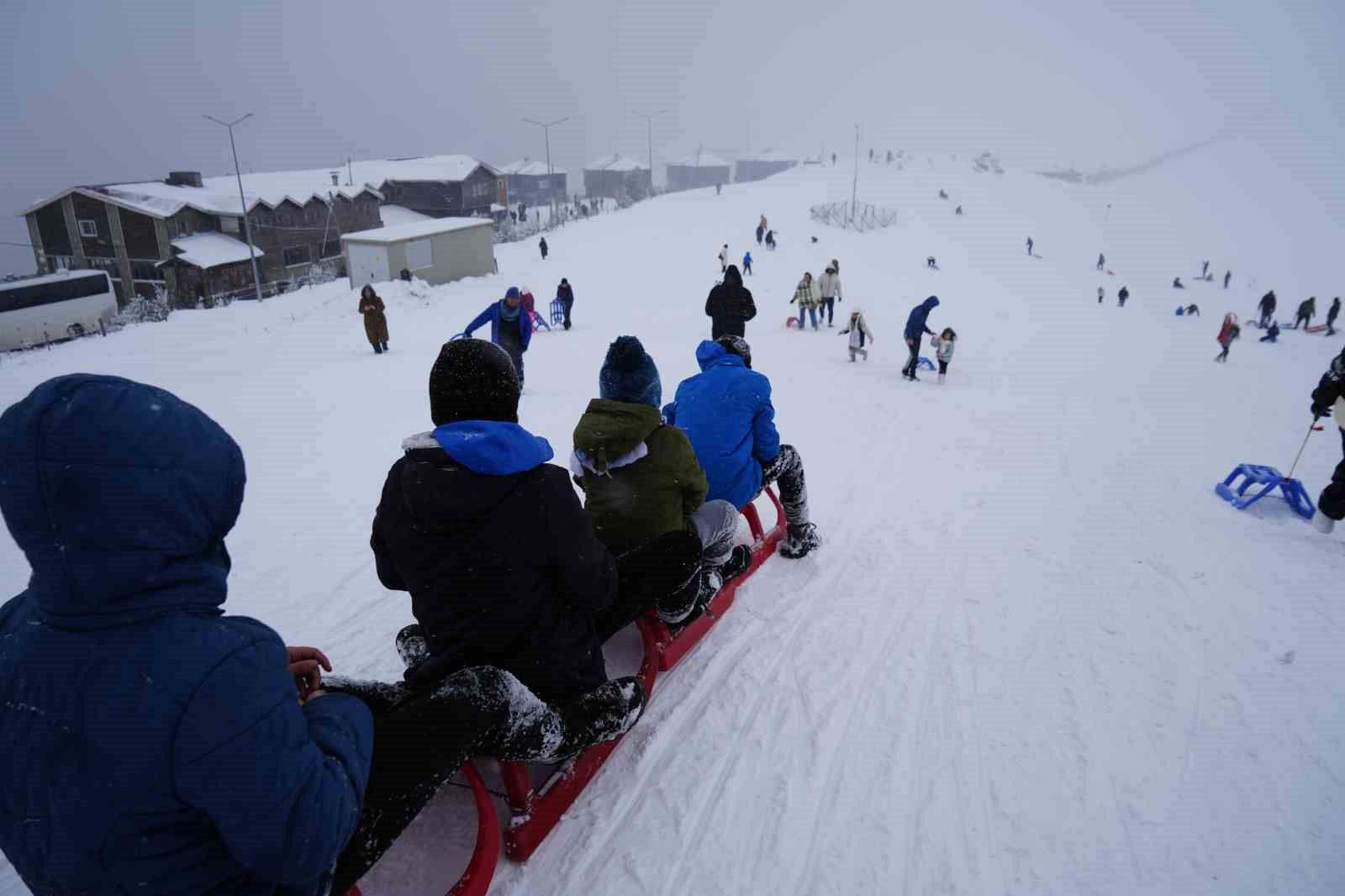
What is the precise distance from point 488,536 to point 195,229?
43367 mm

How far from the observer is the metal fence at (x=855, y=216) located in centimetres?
4094

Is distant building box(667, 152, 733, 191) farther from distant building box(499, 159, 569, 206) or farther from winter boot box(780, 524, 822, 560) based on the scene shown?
Answer: winter boot box(780, 524, 822, 560)

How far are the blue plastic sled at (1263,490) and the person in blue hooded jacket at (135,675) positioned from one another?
869 cm

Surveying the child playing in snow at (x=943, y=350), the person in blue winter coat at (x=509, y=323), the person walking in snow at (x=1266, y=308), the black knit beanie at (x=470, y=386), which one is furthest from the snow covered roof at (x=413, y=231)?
the person walking in snow at (x=1266, y=308)

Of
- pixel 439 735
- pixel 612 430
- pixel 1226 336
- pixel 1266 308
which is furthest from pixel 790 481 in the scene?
pixel 1266 308

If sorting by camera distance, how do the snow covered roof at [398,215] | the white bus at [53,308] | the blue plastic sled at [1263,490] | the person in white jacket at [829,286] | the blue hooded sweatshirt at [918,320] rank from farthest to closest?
the snow covered roof at [398,215] → the white bus at [53,308] → the person in white jacket at [829,286] → the blue hooded sweatshirt at [918,320] → the blue plastic sled at [1263,490]

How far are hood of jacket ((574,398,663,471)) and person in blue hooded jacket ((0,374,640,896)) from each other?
201 cm

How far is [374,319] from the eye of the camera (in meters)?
13.7

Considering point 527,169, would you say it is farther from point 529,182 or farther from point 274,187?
point 274,187

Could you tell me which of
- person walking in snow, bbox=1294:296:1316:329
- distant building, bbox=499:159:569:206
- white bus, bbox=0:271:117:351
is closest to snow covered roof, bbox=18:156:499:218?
white bus, bbox=0:271:117:351

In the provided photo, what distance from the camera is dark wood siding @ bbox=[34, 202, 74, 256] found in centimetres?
3647

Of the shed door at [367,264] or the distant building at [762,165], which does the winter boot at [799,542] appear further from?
the distant building at [762,165]

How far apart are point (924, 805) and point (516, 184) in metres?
87.8

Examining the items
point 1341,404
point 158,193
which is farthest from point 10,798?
point 158,193
